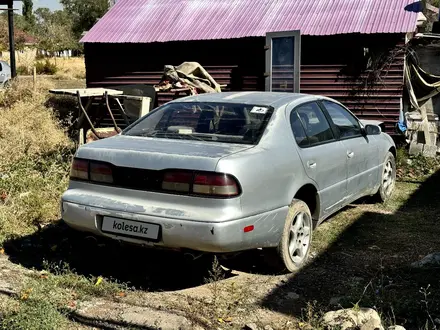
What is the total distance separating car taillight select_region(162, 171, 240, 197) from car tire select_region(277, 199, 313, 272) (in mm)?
769

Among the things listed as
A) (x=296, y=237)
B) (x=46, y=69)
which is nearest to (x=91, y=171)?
(x=296, y=237)

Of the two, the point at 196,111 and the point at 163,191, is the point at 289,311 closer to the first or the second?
the point at 163,191

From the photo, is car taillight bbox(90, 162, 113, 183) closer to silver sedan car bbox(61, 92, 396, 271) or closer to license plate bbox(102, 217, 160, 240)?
silver sedan car bbox(61, 92, 396, 271)

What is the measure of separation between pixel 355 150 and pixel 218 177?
7.71 ft

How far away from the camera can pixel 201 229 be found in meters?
3.81

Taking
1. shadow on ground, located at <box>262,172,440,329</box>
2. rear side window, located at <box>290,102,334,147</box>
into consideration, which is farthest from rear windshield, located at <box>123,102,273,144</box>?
shadow on ground, located at <box>262,172,440,329</box>

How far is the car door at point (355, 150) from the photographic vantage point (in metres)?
5.54

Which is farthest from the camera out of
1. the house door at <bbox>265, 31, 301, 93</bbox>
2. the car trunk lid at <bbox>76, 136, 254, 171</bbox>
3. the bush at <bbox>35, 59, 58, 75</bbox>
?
the bush at <bbox>35, 59, 58, 75</bbox>

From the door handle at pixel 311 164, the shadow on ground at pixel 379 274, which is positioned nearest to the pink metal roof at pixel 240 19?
the shadow on ground at pixel 379 274

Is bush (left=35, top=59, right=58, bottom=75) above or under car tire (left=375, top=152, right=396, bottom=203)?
above

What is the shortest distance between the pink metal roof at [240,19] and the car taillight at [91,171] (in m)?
7.84

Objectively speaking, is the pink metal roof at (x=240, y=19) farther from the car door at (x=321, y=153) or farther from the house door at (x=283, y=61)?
the car door at (x=321, y=153)

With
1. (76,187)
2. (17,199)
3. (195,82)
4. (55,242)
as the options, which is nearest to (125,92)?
(195,82)

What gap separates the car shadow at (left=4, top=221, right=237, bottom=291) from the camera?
4.47 m
